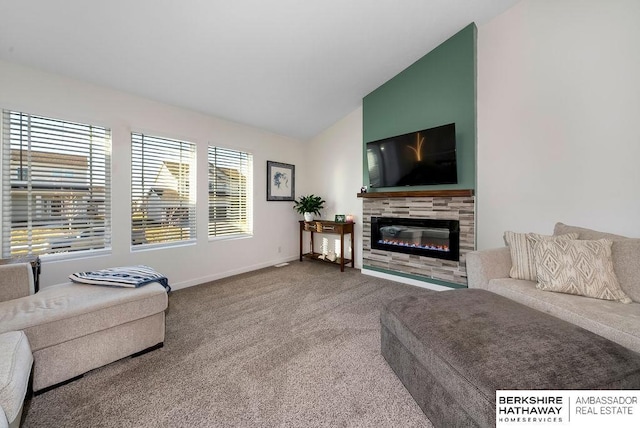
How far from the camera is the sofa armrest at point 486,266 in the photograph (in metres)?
2.05

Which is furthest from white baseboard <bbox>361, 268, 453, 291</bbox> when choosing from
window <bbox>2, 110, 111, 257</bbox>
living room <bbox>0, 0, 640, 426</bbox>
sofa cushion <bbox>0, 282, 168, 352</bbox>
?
window <bbox>2, 110, 111, 257</bbox>

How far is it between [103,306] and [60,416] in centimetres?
55

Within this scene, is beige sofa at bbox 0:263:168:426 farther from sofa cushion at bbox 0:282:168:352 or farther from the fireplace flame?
the fireplace flame

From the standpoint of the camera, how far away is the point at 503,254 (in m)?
2.14

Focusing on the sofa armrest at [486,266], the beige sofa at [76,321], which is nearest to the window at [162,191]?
the beige sofa at [76,321]

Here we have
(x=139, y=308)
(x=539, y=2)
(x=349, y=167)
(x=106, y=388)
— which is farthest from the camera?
(x=349, y=167)

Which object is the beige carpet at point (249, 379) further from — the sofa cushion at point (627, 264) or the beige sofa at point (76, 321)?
the sofa cushion at point (627, 264)

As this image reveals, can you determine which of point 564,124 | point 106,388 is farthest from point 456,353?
point 564,124

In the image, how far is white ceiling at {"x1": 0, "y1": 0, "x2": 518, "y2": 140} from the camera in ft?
6.23

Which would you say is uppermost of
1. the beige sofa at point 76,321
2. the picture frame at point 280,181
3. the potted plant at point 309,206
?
the picture frame at point 280,181

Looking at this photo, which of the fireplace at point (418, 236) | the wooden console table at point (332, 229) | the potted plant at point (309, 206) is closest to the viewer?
the fireplace at point (418, 236)

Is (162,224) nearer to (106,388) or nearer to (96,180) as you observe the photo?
(96,180)

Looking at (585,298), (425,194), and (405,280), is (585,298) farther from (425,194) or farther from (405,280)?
(405,280)

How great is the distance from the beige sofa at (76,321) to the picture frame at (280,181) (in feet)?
8.85
